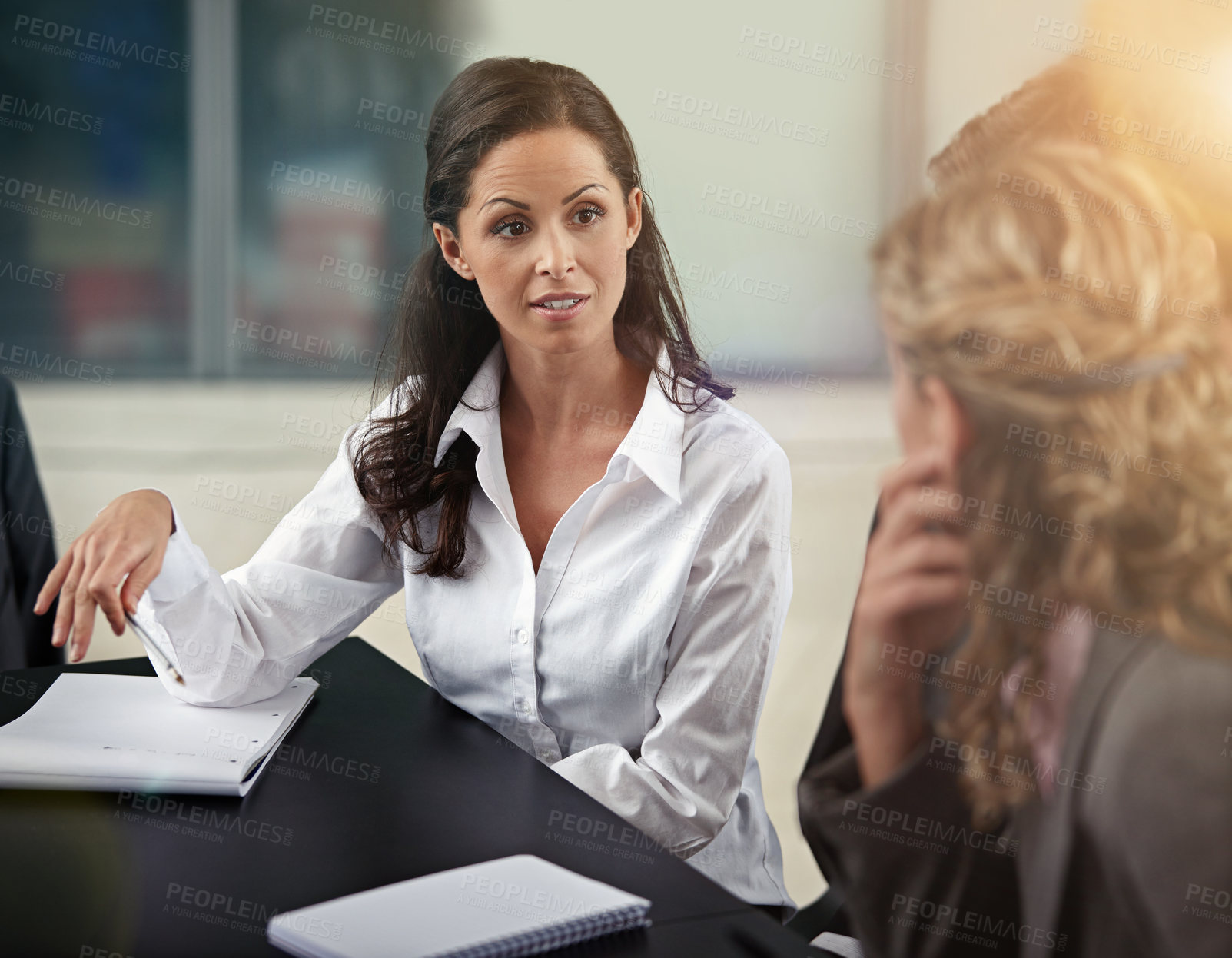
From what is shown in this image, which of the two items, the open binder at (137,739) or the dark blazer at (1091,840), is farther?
the open binder at (137,739)

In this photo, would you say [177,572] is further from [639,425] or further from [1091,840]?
[1091,840]

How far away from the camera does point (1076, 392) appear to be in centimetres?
35

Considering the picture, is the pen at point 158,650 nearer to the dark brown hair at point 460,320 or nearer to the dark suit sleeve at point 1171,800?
the dark brown hair at point 460,320

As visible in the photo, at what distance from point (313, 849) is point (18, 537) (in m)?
1.02

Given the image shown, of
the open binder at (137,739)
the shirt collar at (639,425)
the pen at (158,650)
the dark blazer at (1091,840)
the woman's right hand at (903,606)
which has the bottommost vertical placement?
the open binder at (137,739)

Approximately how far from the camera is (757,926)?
2.51ft

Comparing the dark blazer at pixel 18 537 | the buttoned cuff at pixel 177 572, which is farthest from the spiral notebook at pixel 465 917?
the dark blazer at pixel 18 537

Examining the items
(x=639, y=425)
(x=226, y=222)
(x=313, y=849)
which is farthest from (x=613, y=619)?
(x=226, y=222)

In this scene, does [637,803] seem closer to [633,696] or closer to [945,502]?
[633,696]

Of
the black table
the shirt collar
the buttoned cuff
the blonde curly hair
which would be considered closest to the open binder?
the black table

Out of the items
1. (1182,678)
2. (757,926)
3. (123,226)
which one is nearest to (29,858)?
(757,926)

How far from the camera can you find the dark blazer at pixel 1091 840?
0.34 metres

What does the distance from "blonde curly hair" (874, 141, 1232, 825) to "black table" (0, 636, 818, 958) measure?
0.46m

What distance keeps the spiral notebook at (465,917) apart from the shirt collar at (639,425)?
52cm
